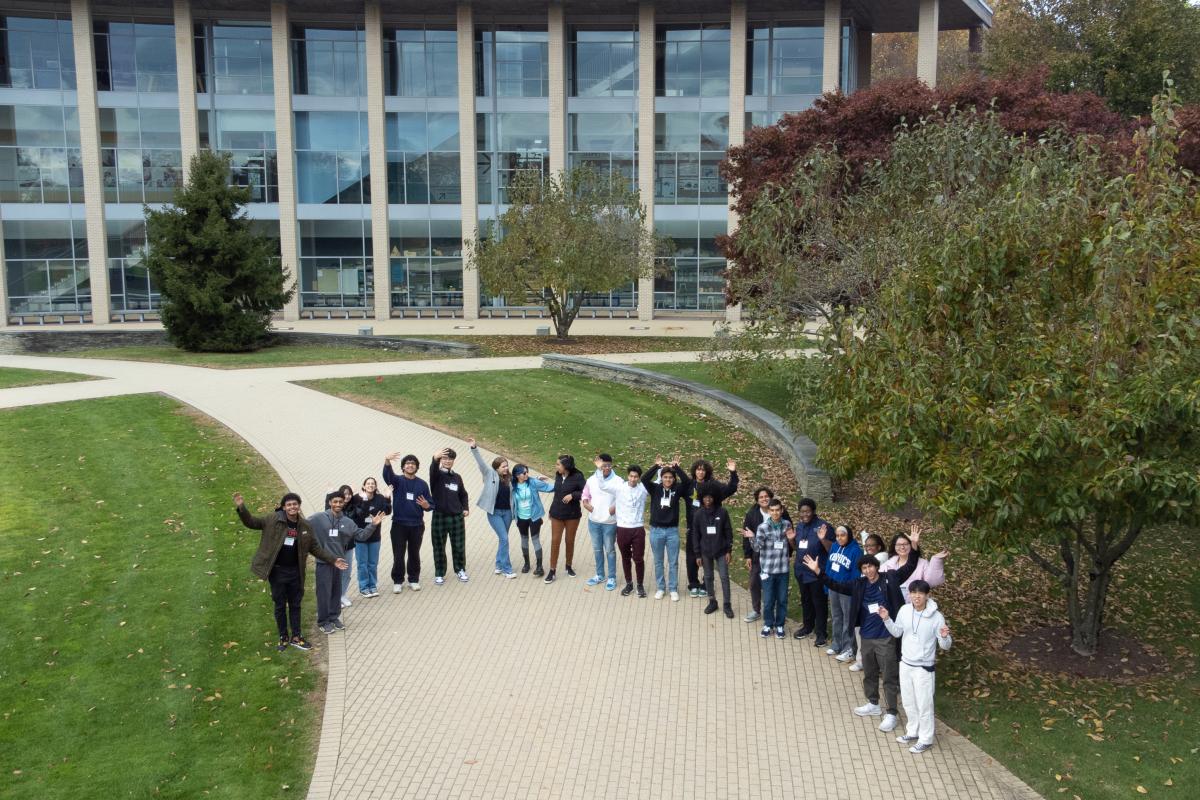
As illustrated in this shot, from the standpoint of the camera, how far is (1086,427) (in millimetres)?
9242

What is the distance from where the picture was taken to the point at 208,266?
105 ft

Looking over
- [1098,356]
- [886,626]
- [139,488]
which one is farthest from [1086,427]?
[139,488]

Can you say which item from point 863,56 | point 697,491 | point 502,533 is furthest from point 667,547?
point 863,56

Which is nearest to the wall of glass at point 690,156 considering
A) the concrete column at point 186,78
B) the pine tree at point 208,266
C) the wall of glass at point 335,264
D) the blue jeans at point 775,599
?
the wall of glass at point 335,264

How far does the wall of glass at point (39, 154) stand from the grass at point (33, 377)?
16.9 meters

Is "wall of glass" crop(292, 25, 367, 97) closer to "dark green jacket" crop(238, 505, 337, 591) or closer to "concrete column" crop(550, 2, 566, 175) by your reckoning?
"concrete column" crop(550, 2, 566, 175)

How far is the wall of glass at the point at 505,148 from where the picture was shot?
4347 centimetres

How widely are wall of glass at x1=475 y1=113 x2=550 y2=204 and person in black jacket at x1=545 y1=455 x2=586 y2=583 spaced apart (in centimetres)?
3176

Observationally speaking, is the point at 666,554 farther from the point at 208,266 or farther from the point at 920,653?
the point at 208,266

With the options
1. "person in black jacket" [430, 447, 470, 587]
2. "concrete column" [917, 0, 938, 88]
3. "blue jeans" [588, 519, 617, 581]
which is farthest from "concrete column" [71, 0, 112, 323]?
"blue jeans" [588, 519, 617, 581]

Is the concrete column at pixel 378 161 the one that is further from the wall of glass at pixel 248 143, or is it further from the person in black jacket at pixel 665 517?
the person in black jacket at pixel 665 517

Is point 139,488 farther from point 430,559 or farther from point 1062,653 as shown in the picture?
point 1062,653

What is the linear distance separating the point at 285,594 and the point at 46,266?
37650mm

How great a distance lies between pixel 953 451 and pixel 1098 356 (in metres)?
1.47
